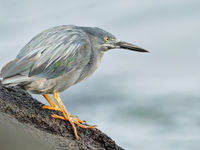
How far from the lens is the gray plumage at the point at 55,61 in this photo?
6.80 meters

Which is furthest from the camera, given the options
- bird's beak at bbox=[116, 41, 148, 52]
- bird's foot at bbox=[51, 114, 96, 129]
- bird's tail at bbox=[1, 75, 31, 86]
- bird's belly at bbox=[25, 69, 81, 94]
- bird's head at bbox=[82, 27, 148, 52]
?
bird's beak at bbox=[116, 41, 148, 52]

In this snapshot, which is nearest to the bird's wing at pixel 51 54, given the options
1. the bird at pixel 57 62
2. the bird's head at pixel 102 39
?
the bird at pixel 57 62

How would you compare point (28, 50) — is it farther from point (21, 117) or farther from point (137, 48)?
point (137, 48)

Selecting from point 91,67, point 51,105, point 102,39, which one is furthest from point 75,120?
point 102,39

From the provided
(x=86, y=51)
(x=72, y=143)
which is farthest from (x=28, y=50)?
(x=72, y=143)

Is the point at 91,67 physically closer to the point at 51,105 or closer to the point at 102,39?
the point at 102,39

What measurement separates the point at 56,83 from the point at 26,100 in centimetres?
91

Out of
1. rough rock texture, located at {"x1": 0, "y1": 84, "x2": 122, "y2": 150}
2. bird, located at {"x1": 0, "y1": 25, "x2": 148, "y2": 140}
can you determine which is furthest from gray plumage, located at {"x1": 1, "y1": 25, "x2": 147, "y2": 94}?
rough rock texture, located at {"x1": 0, "y1": 84, "x2": 122, "y2": 150}

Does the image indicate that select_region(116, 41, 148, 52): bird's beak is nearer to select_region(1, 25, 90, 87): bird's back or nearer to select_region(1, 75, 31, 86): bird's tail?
select_region(1, 25, 90, 87): bird's back

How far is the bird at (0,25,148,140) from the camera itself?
682 cm

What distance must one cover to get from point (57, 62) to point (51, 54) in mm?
172

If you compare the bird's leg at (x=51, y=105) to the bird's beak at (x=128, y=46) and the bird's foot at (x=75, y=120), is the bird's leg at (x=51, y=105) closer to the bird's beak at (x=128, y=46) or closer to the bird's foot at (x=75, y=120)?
the bird's foot at (x=75, y=120)

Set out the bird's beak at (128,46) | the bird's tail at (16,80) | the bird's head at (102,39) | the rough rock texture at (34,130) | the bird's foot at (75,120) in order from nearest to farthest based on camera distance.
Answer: the rough rock texture at (34,130) → the bird's tail at (16,80) → the bird's foot at (75,120) → the bird's head at (102,39) → the bird's beak at (128,46)

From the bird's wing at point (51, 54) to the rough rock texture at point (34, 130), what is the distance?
0.64m
